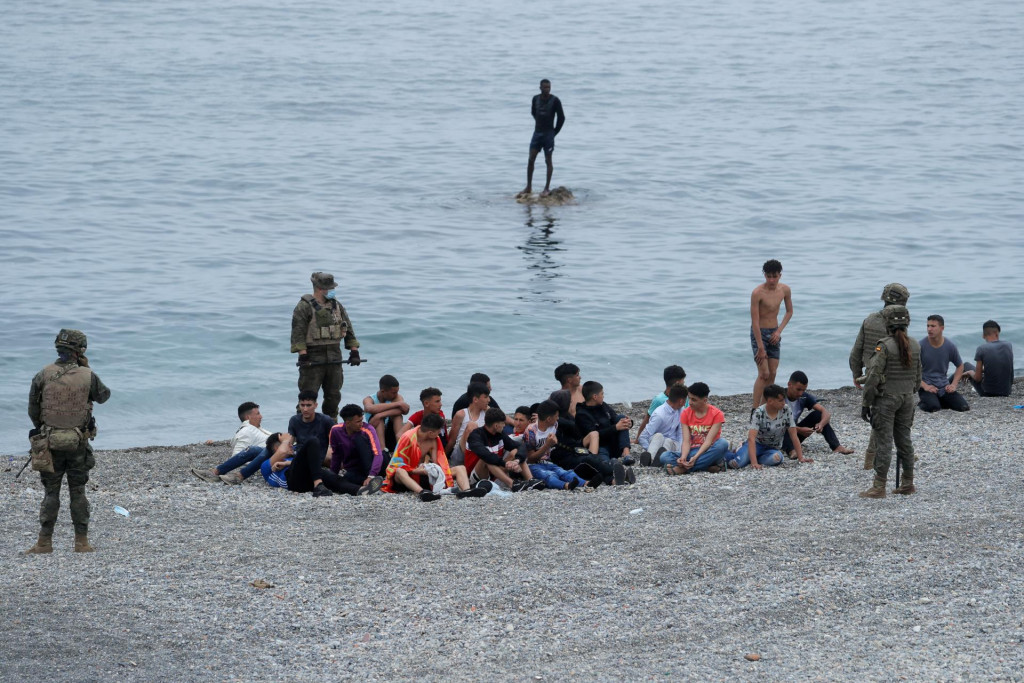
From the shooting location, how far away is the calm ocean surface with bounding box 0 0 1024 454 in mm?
21812

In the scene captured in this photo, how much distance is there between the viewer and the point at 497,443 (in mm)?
11719

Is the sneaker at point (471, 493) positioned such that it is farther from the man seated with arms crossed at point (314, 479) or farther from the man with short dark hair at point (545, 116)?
the man with short dark hair at point (545, 116)

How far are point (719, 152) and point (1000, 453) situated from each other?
108ft

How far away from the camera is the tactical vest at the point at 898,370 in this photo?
10.0 m

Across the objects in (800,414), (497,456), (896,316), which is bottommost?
(497,456)

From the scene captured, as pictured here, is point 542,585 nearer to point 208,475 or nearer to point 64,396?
point 64,396

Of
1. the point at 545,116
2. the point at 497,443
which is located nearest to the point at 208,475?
the point at 497,443

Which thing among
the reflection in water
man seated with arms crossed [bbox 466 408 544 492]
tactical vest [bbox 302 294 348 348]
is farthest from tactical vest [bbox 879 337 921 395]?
the reflection in water

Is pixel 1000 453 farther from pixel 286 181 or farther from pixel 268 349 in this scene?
pixel 286 181

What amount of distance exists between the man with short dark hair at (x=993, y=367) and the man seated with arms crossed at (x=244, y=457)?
28.3 ft

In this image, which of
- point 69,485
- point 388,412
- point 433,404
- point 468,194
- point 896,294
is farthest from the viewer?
point 468,194

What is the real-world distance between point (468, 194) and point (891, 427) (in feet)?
84.5

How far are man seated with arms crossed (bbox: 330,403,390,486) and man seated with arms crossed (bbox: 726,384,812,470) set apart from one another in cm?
329

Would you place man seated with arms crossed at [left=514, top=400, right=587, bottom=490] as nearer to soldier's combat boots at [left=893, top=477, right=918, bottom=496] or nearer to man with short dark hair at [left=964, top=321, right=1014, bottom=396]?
soldier's combat boots at [left=893, top=477, right=918, bottom=496]
